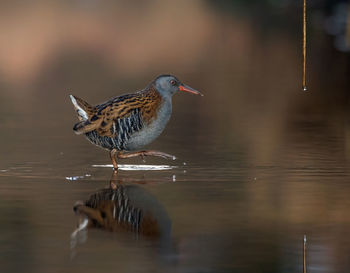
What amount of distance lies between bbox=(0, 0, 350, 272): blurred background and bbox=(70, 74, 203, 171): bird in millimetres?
384

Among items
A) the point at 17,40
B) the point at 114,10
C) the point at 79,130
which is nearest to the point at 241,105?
the point at 79,130

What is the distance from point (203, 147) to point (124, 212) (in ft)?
14.9

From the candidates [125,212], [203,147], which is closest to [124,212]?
[125,212]

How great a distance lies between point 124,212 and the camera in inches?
411

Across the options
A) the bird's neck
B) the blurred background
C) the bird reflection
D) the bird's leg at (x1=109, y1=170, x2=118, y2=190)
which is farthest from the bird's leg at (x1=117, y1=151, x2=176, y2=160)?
the bird reflection

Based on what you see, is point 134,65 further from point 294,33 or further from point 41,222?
point 41,222

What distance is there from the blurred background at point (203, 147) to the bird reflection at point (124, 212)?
0.14m

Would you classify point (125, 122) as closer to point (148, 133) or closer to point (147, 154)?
point (148, 133)

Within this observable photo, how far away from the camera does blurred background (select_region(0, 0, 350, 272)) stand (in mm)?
8969

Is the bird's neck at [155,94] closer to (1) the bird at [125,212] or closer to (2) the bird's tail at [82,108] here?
(2) the bird's tail at [82,108]

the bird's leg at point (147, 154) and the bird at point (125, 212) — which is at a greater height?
the bird's leg at point (147, 154)

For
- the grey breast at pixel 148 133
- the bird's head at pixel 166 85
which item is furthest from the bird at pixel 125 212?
the bird's head at pixel 166 85

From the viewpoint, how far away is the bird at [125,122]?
43.7ft

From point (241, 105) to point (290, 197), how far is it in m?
9.02
